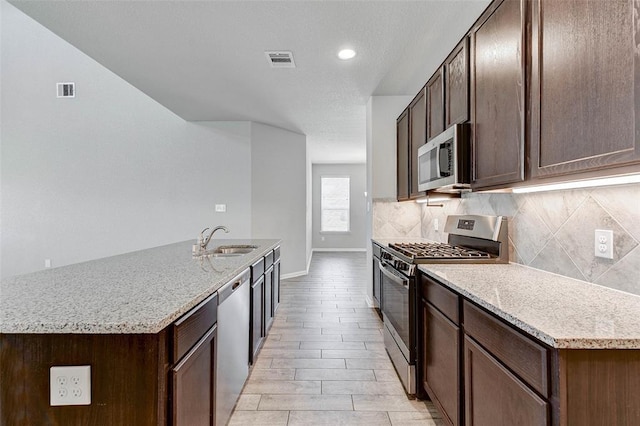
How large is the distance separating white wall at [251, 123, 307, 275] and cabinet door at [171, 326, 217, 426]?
386 cm

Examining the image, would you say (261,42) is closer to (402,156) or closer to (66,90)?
(402,156)

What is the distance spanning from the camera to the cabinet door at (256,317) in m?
2.32

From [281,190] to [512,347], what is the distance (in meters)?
4.82

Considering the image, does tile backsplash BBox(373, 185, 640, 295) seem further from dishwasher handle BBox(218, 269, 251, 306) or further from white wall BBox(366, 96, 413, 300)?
dishwasher handle BBox(218, 269, 251, 306)

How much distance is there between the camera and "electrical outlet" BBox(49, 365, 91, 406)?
0.93 meters

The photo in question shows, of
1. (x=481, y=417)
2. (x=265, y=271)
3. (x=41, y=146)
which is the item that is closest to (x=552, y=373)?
(x=481, y=417)

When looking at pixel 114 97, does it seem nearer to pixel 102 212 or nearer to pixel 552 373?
pixel 102 212

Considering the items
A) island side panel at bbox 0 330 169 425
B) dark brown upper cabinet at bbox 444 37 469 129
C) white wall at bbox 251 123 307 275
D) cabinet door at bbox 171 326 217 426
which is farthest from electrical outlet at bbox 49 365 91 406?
white wall at bbox 251 123 307 275

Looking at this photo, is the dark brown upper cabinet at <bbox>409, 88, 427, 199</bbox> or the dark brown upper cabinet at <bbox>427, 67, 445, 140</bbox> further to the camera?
the dark brown upper cabinet at <bbox>409, 88, 427, 199</bbox>

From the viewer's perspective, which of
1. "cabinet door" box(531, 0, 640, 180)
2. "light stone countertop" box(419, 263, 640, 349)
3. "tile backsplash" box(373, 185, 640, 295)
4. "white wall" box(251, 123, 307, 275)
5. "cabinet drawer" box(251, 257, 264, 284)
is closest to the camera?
"light stone countertop" box(419, 263, 640, 349)

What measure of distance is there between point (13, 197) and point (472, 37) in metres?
6.77

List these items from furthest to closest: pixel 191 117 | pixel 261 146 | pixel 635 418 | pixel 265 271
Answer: pixel 261 146 < pixel 191 117 < pixel 265 271 < pixel 635 418

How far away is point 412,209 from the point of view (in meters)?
3.80

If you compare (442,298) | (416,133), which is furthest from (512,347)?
(416,133)
